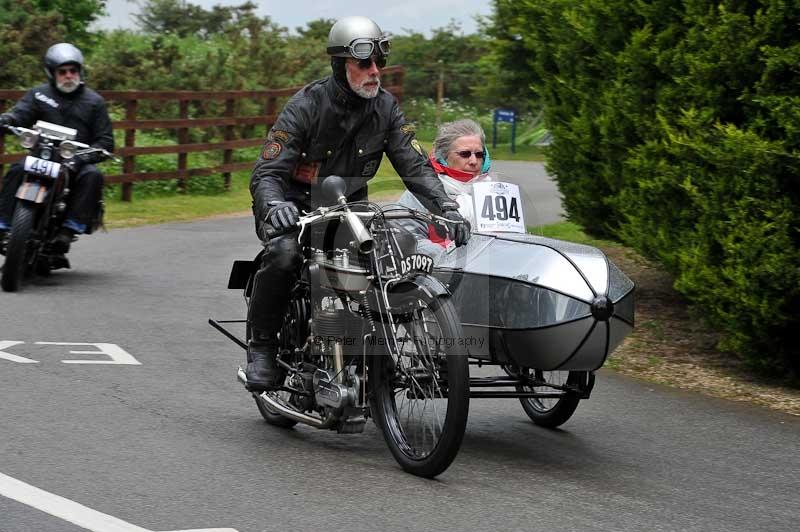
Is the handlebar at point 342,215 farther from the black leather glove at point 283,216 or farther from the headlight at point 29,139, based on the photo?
the headlight at point 29,139

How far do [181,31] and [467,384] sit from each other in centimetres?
3762

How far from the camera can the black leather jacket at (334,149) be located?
21.2 ft

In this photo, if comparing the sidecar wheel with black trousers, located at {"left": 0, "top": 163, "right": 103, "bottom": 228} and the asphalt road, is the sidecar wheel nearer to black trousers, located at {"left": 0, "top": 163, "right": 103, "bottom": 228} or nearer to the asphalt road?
the asphalt road

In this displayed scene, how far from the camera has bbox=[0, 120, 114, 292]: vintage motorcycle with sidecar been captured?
1115 cm

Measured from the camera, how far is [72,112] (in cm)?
1228

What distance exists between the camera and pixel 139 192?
829 inches

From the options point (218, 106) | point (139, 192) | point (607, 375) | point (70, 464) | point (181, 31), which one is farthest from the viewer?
point (181, 31)

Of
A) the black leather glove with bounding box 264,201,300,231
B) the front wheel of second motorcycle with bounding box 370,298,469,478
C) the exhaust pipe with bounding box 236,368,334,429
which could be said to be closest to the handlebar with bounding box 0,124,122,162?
the exhaust pipe with bounding box 236,368,334,429

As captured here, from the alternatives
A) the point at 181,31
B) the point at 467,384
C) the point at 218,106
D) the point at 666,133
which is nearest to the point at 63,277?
the point at 666,133

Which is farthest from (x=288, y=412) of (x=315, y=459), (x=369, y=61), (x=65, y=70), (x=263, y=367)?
(x=65, y=70)

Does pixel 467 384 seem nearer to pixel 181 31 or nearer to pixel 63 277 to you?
pixel 63 277

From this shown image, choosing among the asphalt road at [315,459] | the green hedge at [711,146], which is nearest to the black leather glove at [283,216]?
the asphalt road at [315,459]

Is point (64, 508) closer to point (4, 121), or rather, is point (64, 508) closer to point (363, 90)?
point (363, 90)

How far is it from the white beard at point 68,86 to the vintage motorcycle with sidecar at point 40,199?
16.8 inches
